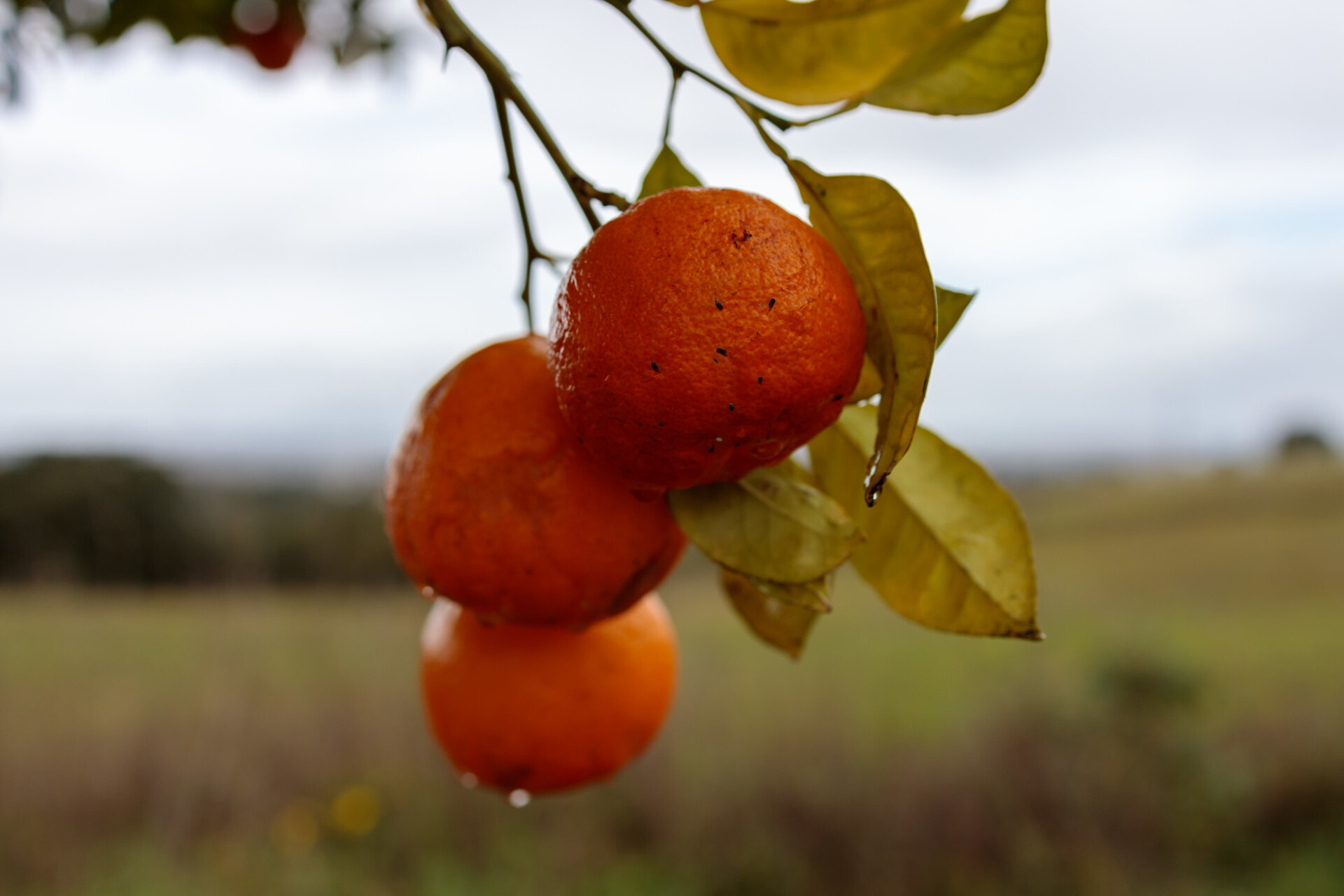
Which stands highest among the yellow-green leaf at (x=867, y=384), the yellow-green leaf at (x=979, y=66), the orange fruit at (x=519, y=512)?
the yellow-green leaf at (x=979, y=66)

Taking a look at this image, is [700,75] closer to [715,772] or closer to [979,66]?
[979,66]

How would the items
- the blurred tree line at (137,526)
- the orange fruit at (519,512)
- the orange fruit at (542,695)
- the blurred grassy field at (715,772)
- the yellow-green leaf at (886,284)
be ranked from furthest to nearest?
the blurred tree line at (137,526) < the blurred grassy field at (715,772) < the orange fruit at (542,695) < the orange fruit at (519,512) < the yellow-green leaf at (886,284)

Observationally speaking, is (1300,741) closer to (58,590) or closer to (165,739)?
(165,739)

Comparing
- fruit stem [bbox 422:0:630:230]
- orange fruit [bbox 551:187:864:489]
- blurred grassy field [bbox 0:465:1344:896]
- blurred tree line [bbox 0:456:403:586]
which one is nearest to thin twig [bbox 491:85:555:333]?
fruit stem [bbox 422:0:630:230]

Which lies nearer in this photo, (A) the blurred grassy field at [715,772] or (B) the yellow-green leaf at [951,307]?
(B) the yellow-green leaf at [951,307]

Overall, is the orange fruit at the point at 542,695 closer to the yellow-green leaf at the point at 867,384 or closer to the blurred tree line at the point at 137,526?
the yellow-green leaf at the point at 867,384

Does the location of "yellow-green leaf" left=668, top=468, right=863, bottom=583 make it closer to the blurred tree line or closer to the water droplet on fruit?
the water droplet on fruit

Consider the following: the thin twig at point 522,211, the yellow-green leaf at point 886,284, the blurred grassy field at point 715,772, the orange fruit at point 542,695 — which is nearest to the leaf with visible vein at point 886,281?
the yellow-green leaf at point 886,284
